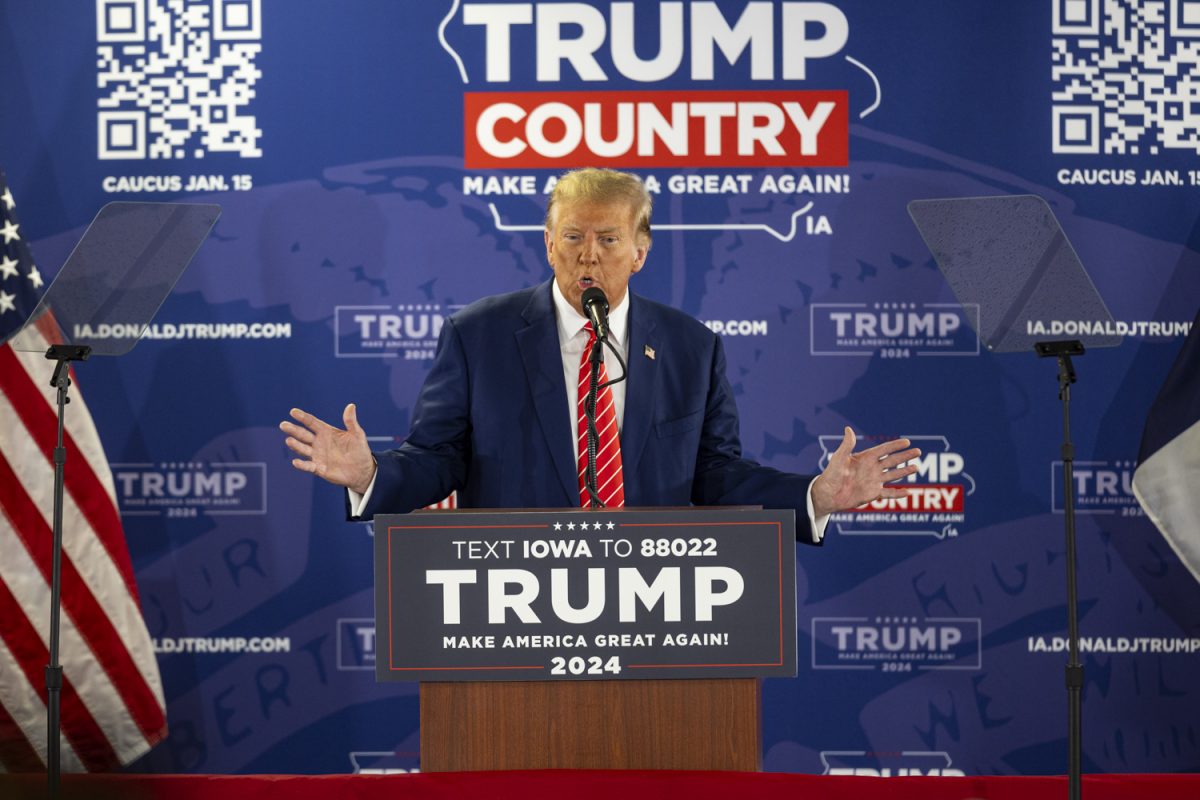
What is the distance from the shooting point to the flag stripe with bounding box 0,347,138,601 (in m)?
3.28

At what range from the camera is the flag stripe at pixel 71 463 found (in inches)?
129

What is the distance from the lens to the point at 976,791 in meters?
2.12

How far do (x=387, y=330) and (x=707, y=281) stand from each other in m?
1.02

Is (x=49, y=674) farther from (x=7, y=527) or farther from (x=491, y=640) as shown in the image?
(x=491, y=640)

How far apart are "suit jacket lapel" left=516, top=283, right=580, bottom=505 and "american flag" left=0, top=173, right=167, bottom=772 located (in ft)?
5.30

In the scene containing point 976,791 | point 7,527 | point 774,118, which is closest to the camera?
point 976,791

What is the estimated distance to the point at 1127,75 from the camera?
11.5ft

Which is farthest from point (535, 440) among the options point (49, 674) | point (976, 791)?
point (49, 674)

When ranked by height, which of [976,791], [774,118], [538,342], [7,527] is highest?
[774,118]

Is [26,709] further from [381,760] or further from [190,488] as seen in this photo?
[381,760]

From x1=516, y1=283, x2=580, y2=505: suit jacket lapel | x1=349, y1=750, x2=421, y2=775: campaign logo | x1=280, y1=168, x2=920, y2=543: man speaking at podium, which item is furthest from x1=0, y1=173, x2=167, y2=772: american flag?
x1=516, y1=283, x2=580, y2=505: suit jacket lapel

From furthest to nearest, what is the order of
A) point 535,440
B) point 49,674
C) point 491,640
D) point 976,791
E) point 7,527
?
point 7,527, point 49,674, point 535,440, point 976,791, point 491,640

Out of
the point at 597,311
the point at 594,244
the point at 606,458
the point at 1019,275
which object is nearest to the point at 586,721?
the point at 597,311

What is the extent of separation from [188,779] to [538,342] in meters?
1.14
